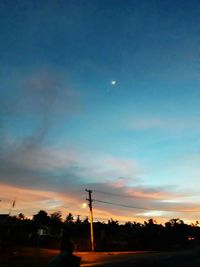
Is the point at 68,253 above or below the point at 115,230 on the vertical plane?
below

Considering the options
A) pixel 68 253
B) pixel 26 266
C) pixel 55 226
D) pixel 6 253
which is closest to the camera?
pixel 68 253

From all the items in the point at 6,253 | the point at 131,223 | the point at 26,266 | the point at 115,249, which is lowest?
the point at 26,266

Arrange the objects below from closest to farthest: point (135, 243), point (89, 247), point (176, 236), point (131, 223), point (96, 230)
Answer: point (89, 247) < point (135, 243) < point (96, 230) < point (176, 236) < point (131, 223)

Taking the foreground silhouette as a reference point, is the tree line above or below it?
above

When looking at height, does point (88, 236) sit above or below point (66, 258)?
above

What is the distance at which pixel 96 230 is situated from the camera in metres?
61.9

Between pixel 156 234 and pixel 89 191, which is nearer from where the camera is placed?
pixel 89 191

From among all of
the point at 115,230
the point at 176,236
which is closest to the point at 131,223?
the point at 176,236

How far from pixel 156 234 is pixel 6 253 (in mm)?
35883

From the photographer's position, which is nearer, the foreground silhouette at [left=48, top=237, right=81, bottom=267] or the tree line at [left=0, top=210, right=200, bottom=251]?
the foreground silhouette at [left=48, top=237, right=81, bottom=267]

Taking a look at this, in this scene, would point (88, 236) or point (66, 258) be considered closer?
point (66, 258)

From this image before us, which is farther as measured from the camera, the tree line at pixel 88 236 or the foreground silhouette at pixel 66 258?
the tree line at pixel 88 236

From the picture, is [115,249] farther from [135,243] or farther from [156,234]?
[156,234]

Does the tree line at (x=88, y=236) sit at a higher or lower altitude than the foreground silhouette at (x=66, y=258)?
higher
